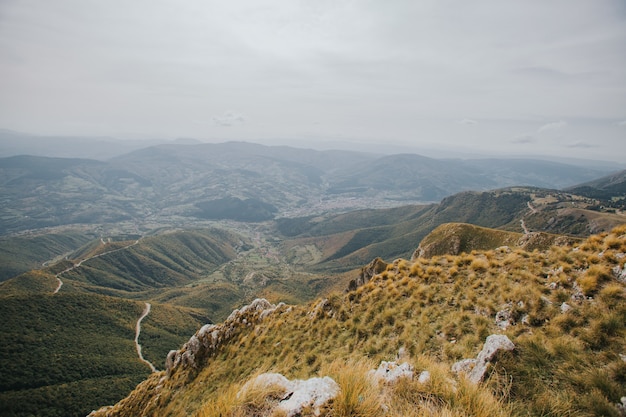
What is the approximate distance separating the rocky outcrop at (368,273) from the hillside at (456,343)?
18.2m

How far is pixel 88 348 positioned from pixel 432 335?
121944 millimetres

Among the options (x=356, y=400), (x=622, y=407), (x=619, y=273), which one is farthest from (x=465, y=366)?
(x=619, y=273)

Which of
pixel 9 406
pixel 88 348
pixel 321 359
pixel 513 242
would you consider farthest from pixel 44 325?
pixel 513 242

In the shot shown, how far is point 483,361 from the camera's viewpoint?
7.36 metres

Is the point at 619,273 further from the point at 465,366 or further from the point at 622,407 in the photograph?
the point at 465,366

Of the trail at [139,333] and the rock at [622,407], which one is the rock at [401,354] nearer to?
the rock at [622,407]

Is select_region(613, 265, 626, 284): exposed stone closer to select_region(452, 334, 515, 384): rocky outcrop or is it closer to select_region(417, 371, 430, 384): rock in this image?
select_region(452, 334, 515, 384): rocky outcrop

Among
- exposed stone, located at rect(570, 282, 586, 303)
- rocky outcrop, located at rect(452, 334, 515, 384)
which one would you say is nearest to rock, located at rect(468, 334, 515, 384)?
rocky outcrop, located at rect(452, 334, 515, 384)

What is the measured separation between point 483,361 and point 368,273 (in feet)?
119

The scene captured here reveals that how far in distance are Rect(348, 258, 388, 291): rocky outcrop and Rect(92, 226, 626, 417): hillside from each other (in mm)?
18174

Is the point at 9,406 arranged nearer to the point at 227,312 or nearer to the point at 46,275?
the point at 227,312

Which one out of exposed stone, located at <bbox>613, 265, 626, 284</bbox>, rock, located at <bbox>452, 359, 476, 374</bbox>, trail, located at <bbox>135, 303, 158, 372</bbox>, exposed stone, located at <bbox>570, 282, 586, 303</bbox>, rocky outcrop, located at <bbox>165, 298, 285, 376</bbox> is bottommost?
trail, located at <bbox>135, 303, 158, 372</bbox>

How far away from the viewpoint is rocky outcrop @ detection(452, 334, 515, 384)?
7.05 meters

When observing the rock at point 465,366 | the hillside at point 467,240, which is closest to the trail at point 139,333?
the hillside at point 467,240
